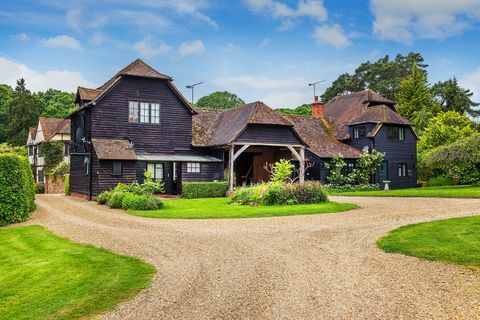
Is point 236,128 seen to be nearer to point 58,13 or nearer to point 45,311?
point 58,13

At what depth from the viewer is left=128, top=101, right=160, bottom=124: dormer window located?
3019 cm

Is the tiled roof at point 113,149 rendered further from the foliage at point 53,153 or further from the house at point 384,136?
the house at point 384,136

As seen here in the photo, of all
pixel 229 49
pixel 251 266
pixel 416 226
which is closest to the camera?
pixel 251 266

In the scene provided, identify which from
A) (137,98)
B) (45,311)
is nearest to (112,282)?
(45,311)

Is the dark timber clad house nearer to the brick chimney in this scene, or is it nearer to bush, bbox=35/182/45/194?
the brick chimney

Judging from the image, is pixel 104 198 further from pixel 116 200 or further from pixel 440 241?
pixel 440 241

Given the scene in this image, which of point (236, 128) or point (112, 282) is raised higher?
point (236, 128)

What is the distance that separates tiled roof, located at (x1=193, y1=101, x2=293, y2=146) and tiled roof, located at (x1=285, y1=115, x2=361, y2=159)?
4.52 m

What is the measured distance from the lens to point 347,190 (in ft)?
115

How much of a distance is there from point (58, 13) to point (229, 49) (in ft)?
21.4

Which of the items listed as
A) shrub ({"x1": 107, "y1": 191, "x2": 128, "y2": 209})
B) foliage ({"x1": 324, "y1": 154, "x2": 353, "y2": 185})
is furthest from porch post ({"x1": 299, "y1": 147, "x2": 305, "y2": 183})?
shrub ({"x1": 107, "y1": 191, "x2": 128, "y2": 209})

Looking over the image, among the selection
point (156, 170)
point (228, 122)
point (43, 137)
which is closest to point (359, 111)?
point (228, 122)

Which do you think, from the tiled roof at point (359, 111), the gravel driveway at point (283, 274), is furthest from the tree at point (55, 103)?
the gravel driveway at point (283, 274)

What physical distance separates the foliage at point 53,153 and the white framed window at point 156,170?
18.5 meters
